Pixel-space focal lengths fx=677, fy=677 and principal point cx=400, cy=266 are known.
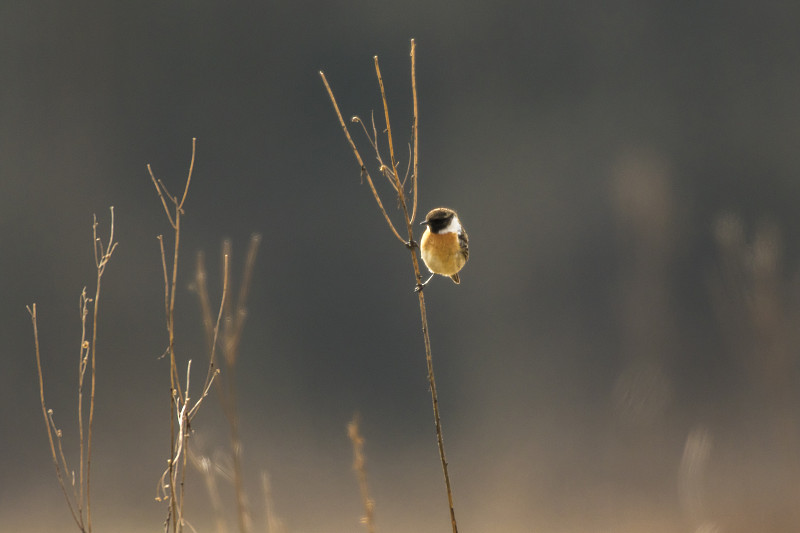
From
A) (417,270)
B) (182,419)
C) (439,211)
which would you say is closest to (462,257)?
(439,211)

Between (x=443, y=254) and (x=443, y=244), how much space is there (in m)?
0.02

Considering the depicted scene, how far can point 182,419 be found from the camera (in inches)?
24.3

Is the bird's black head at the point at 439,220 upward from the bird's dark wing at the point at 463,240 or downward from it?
upward

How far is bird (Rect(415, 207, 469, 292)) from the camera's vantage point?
1046 millimetres

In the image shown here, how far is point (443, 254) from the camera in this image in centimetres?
105

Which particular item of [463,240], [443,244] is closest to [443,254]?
[443,244]

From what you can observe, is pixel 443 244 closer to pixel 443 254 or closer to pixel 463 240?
pixel 443 254

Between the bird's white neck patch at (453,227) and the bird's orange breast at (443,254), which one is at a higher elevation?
the bird's white neck patch at (453,227)

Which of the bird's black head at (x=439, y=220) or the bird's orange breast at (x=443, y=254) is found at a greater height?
the bird's black head at (x=439, y=220)

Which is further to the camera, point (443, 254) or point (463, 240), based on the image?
point (463, 240)

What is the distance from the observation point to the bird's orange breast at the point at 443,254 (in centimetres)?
104

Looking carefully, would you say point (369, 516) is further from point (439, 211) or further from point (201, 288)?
point (439, 211)

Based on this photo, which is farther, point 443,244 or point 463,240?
point 463,240

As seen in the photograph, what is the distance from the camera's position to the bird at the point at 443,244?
105cm
